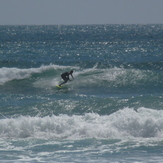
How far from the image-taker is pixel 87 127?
13297 mm

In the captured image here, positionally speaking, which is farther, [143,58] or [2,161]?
[143,58]

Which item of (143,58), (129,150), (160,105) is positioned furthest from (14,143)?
(143,58)

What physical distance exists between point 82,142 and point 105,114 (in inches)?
144

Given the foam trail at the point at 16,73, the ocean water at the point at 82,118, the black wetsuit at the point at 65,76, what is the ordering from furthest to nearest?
the foam trail at the point at 16,73, the black wetsuit at the point at 65,76, the ocean water at the point at 82,118

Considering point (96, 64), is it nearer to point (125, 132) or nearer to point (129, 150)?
point (125, 132)

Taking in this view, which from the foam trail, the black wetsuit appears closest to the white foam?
the black wetsuit

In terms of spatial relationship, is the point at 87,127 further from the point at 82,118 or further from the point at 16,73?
the point at 16,73

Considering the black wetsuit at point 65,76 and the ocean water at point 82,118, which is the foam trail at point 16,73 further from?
the black wetsuit at point 65,76

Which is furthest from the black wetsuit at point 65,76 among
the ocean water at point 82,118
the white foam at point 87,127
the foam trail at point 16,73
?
the white foam at point 87,127

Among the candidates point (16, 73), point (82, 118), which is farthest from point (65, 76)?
point (82, 118)

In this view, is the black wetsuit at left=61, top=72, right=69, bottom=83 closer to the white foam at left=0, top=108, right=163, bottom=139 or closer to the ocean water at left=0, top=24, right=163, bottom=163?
the ocean water at left=0, top=24, right=163, bottom=163

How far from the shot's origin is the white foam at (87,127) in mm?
13055

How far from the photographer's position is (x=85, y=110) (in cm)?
1641

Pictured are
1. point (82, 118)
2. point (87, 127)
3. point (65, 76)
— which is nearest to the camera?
point (87, 127)
